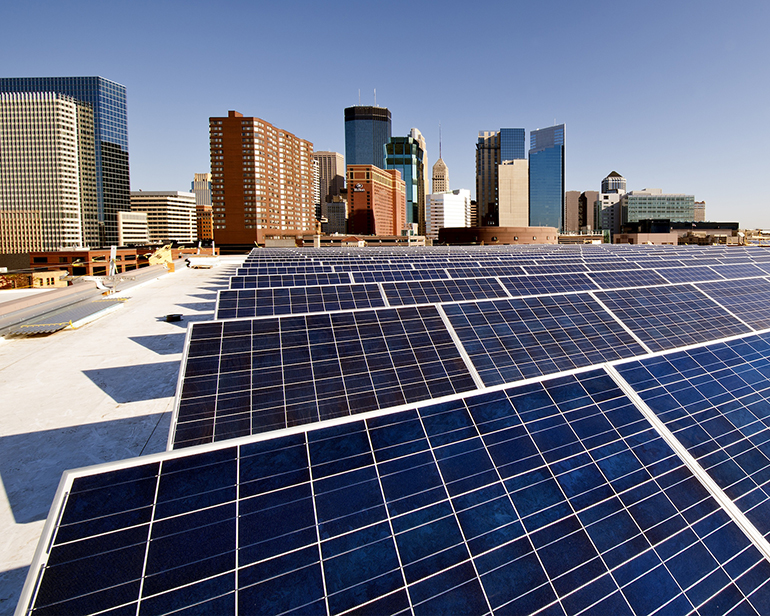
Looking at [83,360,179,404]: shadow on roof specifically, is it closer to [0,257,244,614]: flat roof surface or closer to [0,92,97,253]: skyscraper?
[0,257,244,614]: flat roof surface

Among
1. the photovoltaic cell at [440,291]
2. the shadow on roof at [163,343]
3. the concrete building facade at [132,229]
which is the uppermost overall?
the concrete building facade at [132,229]

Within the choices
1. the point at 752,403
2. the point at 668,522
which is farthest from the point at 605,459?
the point at 752,403

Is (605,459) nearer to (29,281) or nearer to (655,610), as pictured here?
(655,610)

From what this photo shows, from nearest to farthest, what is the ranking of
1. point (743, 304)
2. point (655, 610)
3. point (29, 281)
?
point (655, 610)
point (743, 304)
point (29, 281)

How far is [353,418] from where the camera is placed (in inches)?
219

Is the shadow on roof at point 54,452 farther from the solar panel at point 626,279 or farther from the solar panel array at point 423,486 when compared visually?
the solar panel at point 626,279

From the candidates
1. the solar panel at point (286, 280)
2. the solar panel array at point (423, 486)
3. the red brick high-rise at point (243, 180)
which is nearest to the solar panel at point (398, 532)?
the solar panel array at point (423, 486)

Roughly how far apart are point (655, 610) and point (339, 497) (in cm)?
331

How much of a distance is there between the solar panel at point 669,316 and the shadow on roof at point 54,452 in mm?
12869

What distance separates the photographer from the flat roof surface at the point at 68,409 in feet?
24.1

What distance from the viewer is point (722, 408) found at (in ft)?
23.3

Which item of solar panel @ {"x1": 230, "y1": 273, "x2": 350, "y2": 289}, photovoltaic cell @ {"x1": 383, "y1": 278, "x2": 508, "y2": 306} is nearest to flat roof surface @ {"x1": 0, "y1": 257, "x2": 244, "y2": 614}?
solar panel @ {"x1": 230, "y1": 273, "x2": 350, "y2": 289}


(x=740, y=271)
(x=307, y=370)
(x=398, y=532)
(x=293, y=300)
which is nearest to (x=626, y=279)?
(x=740, y=271)

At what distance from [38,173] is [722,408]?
718ft
